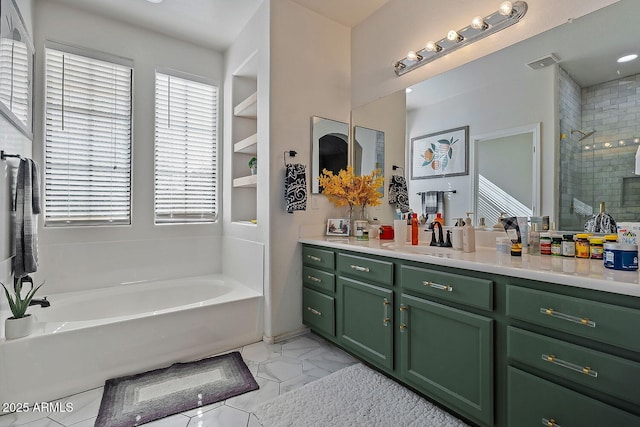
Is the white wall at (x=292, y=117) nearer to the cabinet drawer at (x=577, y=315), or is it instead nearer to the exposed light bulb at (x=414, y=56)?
the exposed light bulb at (x=414, y=56)

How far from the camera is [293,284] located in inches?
107

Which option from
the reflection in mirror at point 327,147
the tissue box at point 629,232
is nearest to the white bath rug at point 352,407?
the tissue box at point 629,232

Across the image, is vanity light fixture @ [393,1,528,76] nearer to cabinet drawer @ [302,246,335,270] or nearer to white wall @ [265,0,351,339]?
white wall @ [265,0,351,339]

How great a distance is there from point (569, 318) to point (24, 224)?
292cm

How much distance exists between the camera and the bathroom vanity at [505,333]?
1086mm

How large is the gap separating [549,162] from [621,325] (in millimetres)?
1023

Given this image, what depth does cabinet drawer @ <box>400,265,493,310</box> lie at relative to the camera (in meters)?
1.44

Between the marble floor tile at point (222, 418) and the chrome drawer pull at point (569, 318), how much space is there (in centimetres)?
153

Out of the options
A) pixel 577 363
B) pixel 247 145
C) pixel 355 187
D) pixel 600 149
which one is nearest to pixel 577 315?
pixel 577 363

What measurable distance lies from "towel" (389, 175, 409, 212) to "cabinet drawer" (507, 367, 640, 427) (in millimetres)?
1468

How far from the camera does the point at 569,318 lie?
1.17 metres

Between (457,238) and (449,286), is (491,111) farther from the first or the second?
(449,286)

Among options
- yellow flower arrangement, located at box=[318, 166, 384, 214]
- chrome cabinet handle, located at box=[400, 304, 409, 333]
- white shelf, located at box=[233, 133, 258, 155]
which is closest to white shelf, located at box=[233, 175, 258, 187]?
white shelf, located at box=[233, 133, 258, 155]

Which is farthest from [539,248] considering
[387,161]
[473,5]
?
[473,5]
